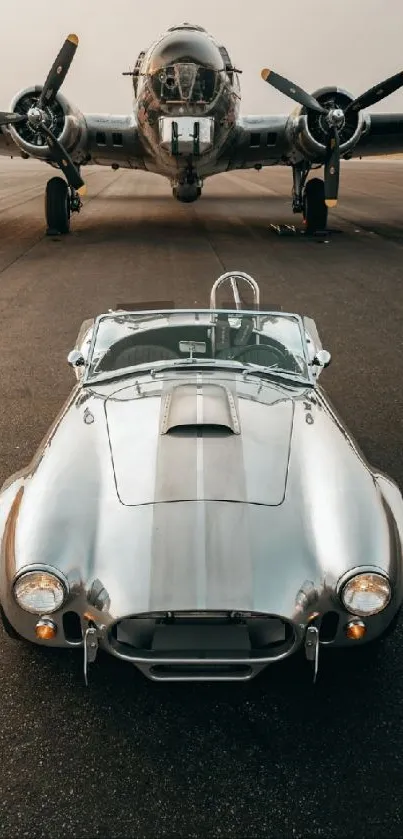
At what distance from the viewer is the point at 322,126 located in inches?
693

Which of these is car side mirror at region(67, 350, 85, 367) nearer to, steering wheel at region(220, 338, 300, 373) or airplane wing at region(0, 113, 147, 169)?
steering wheel at region(220, 338, 300, 373)

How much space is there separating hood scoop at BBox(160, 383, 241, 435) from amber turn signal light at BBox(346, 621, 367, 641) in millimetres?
1311

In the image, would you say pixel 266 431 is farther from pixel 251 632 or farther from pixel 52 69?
pixel 52 69

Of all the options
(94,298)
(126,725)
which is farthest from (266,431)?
(94,298)

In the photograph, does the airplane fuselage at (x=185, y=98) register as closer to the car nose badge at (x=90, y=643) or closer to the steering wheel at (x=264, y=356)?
the steering wheel at (x=264, y=356)

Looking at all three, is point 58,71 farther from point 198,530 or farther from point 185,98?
point 198,530

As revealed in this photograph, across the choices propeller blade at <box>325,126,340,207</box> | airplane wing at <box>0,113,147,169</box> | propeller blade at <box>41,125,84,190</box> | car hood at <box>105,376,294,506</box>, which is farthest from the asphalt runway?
airplane wing at <box>0,113,147,169</box>

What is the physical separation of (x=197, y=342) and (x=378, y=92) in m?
14.7

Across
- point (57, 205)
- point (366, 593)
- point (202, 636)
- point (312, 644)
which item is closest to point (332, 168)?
point (57, 205)

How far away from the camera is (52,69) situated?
52.7 ft

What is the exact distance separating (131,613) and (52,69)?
16.1 meters

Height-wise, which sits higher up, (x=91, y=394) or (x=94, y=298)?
(x=91, y=394)

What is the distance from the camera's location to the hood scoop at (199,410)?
13.2 feet

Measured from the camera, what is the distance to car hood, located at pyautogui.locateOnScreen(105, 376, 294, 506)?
3562mm
